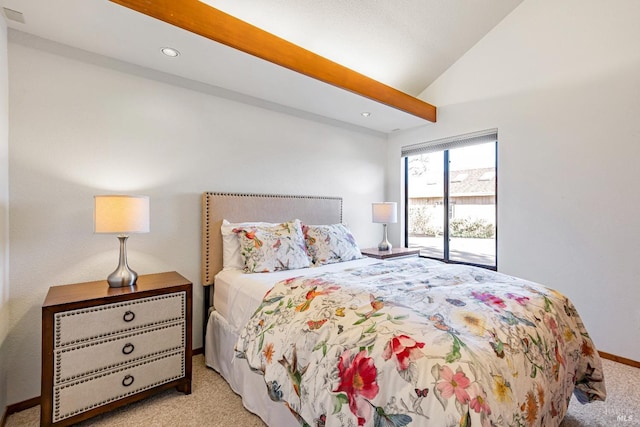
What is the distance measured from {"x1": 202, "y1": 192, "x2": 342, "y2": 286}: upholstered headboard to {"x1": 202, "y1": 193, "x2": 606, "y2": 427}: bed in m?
0.43

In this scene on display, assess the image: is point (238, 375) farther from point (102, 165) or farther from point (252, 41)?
point (252, 41)

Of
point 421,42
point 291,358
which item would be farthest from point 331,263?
point 421,42

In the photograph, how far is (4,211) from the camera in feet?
5.75

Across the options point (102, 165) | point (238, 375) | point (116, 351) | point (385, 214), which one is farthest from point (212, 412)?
point (385, 214)

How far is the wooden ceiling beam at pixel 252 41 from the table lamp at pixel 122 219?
3.61ft

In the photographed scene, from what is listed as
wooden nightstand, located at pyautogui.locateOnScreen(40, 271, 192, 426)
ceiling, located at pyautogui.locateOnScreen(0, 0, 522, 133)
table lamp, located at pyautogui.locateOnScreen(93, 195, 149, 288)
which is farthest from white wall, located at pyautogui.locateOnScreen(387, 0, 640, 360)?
table lamp, located at pyautogui.locateOnScreen(93, 195, 149, 288)

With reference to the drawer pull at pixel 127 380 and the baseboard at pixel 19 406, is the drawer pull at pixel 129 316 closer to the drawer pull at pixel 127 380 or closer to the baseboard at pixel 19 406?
the drawer pull at pixel 127 380

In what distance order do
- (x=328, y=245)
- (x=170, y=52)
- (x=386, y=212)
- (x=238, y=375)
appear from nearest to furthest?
(x=238, y=375)
(x=170, y=52)
(x=328, y=245)
(x=386, y=212)

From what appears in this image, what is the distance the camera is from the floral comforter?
91cm

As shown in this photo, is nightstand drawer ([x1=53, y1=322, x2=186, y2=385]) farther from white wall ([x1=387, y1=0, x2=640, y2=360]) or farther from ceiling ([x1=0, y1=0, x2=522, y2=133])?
white wall ([x1=387, y1=0, x2=640, y2=360])

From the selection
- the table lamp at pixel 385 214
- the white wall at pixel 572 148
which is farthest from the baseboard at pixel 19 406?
the white wall at pixel 572 148

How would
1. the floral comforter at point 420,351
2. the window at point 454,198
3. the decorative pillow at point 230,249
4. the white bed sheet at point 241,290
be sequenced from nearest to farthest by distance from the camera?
the floral comforter at point 420,351 → the white bed sheet at point 241,290 → the decorative pillow at point 230,249 → the window at point 454,198

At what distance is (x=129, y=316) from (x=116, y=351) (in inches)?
7.9

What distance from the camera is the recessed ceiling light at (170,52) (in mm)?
2045
